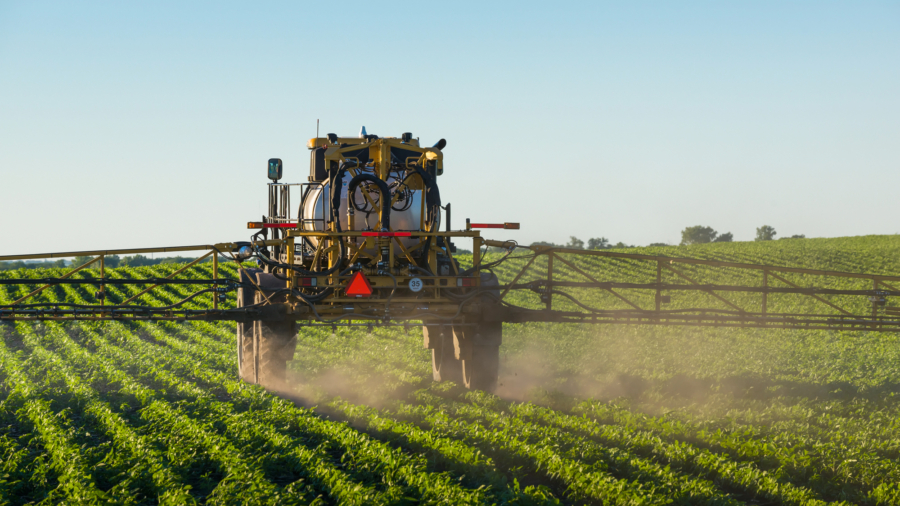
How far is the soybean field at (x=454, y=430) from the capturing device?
6.75 metres

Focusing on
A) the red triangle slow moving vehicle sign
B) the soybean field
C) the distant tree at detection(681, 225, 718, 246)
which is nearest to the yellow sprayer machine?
the red triangle slow moving vehicle sign

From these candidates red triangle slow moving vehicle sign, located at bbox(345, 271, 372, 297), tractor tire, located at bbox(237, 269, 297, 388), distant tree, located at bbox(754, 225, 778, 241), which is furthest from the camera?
distant tree, located at bbox(754, 225, 778, 241)

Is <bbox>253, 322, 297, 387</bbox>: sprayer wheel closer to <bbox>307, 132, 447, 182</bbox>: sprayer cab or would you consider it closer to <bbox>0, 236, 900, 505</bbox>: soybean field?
<bbox>0, 236, 900, 505</bbox>: soybean field

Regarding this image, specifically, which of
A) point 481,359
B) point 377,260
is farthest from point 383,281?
point 481,359

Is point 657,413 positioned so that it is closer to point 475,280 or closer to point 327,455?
point 475,280

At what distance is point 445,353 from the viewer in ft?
41.1

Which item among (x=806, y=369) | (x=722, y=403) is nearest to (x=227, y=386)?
(x=722, y=403)

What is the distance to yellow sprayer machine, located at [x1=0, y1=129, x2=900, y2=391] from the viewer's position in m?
10.4

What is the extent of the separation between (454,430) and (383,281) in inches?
108

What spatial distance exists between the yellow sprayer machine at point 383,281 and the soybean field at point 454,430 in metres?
1.01

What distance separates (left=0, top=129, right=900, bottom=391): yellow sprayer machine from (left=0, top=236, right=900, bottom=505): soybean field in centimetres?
101

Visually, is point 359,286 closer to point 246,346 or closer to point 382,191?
point 382,191

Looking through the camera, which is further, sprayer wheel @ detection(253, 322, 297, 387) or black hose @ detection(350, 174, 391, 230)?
sprayer wheel @ detection(253, 322, 297, 387)

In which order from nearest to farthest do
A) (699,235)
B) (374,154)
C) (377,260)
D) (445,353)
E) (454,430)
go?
(454,430)
(377,260)
(374,154)
(445,353)
(699,235)
